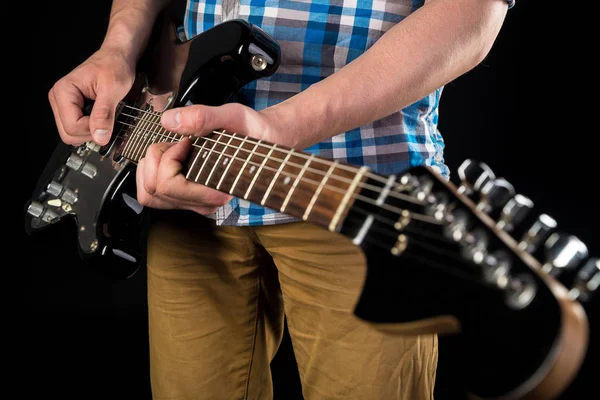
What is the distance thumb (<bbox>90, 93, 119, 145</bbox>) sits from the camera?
1125mm

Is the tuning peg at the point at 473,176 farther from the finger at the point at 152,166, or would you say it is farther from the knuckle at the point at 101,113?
the knuckle at the point at 101,113

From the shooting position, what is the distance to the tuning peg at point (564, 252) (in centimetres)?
44

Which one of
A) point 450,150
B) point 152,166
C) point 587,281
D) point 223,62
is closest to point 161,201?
point 152,166

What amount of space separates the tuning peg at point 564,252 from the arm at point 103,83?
929mm

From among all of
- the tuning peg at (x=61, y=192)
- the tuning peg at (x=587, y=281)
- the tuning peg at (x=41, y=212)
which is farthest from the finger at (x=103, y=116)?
the tuning peg at (x=587, y=281)

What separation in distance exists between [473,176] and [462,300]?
0.12m

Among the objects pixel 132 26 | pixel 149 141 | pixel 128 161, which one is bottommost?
pixel 128 161

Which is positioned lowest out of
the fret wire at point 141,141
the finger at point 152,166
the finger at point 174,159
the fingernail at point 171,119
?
the fret wire at point 141,141

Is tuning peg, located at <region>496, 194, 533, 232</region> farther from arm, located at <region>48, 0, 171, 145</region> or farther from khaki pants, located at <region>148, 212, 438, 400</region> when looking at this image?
arm, located at <region>48, 0, 171, 145</region>

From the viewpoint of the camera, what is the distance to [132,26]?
1.27m

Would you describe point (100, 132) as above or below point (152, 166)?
below

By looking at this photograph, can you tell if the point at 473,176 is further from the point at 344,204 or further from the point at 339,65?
the point at 339,65

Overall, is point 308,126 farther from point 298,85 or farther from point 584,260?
point 584,260

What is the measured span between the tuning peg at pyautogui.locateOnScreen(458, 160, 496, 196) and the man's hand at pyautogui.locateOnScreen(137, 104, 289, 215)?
0.32m
